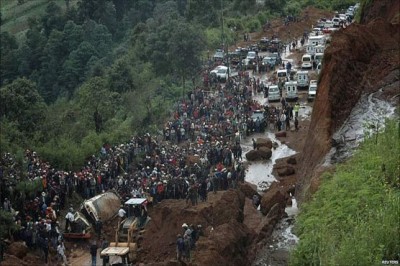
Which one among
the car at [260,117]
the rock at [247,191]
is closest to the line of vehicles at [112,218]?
the rock at [247,191]

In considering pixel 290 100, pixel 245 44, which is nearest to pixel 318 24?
pixel 245 44

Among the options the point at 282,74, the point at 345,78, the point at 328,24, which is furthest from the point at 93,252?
the point at 328,24

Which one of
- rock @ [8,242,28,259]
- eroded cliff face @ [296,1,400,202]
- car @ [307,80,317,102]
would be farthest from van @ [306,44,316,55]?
rock @ [8,242,28,259]

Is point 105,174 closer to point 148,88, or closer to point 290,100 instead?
point 290,100

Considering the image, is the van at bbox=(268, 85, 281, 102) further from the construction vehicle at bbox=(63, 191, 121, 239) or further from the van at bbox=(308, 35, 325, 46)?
the construction vehicle at bbox=(63, 191, 121, 239)

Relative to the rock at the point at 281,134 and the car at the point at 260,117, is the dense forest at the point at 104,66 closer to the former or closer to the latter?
the car at the point at 260,117

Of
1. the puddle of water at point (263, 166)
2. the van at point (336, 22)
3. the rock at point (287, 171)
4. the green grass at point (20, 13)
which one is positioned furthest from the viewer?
the green grass at point (20, 13)
